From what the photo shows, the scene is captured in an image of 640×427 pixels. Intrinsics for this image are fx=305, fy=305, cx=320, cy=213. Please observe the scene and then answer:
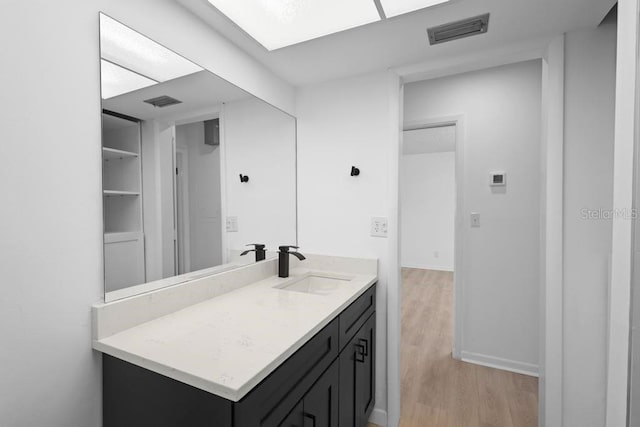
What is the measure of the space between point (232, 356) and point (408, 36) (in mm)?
1594

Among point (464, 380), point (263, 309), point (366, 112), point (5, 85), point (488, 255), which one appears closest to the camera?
point (5, 85)

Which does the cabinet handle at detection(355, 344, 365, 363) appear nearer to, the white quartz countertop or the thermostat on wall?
the white quartz countertop

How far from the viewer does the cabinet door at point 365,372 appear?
157 centimetres

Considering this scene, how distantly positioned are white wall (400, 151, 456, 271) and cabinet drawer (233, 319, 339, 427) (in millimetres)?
4917

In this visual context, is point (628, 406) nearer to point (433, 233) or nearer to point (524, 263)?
point (524, 263)

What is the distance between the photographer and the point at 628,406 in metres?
0.90

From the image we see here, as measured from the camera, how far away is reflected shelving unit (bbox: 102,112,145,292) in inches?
41.5

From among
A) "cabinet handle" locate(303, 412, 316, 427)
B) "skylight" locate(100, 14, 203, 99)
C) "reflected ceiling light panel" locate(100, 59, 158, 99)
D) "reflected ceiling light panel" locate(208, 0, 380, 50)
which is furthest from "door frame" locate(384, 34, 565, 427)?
"reflected ceiling light panel" locate(100, 59, 158, 99)

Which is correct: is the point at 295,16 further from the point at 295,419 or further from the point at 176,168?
the point at 295,419

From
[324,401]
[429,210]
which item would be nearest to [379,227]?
[324,401]

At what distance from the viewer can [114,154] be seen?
108 cm

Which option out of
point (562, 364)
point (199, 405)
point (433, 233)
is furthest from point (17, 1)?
point (433, 233)

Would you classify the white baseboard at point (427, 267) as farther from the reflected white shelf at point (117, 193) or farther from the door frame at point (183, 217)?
the reflected white shelf at point (117, 193)

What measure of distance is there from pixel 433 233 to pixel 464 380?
12.8 ft
